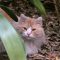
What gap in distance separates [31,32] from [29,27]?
9cm

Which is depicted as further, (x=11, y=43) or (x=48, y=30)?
(x=48, y=30)

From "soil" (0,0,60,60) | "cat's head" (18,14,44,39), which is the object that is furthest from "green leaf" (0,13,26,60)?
Answer: "cat's head" (18,14,44,39)

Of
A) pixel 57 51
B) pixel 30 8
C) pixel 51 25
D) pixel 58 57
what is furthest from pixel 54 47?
pixel 30 8

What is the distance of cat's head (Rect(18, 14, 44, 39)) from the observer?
2.40m

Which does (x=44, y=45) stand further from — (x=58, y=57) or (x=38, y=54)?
(x=58, y=57)

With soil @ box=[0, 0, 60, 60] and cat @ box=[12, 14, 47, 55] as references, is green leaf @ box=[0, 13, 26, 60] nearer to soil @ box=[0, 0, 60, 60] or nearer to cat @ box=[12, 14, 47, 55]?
soil @ box=[0, 0, 60, 60]

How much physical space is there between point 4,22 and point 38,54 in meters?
1.60

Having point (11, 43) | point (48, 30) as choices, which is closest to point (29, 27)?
point (48, 30)

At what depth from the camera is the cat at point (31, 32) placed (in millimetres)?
2453

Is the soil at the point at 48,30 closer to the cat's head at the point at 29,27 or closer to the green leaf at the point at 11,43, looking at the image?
the cat's head at the point at 29,27

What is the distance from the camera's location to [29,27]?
2482 mm

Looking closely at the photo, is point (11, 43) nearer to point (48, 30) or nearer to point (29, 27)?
point (29, 27)

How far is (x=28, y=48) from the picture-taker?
8.43ft

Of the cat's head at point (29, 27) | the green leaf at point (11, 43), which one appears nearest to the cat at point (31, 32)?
the cat's head at point (29, 27)
